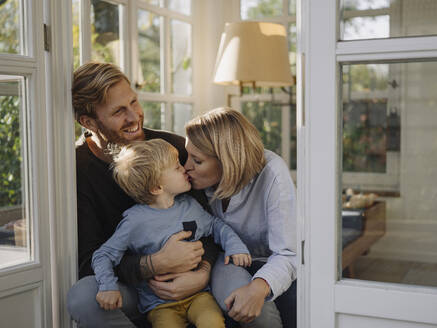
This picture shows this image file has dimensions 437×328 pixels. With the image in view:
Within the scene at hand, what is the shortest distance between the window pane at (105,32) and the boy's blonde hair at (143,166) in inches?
45.0

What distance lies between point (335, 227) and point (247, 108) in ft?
8.37

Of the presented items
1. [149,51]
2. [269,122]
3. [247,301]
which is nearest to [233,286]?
[247,301]

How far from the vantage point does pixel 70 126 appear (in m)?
1.86

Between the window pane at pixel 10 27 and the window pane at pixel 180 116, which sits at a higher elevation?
the window pane at pixel 10 27

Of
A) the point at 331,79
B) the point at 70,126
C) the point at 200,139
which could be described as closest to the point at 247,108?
the point at 200,139

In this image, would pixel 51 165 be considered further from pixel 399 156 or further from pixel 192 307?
pixel 399 156

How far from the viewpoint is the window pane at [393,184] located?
57.3 inches

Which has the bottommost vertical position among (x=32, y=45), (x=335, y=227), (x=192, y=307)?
(x=192, y=307)

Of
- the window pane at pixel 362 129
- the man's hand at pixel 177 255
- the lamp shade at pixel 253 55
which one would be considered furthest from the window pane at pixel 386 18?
the lamp shade at pixel 253 55

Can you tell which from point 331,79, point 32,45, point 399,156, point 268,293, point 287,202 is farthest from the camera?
point 287,202

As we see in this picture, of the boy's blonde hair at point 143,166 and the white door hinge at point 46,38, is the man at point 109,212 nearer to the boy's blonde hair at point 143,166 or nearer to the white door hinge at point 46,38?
the boy's blonde hair at point 143,166

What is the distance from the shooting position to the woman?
74.0 inches

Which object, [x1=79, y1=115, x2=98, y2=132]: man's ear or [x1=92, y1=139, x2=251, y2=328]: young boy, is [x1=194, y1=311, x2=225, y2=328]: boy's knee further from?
[x1=79, y1=115, x2=98, y2=132]: man's ear

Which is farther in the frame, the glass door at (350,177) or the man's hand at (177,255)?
the man's hand at (177,255)
